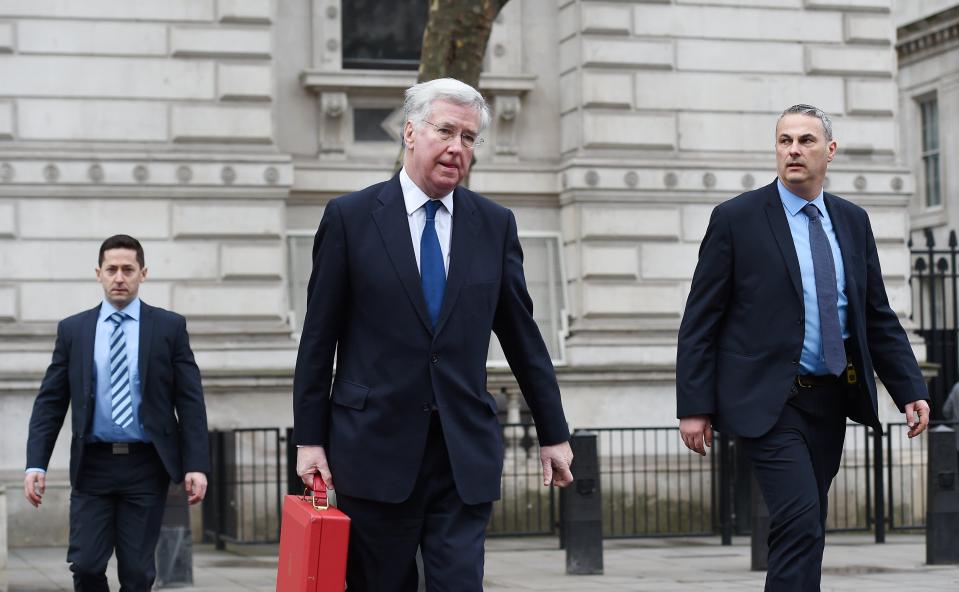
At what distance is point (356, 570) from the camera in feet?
17.9

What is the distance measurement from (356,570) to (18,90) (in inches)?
426

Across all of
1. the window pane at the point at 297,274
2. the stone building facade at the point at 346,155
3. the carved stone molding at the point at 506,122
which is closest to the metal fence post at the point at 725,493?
the stone building facade at the point at 346,155

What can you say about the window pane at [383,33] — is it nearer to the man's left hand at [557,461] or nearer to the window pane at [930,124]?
the man's left hand at [557,461]

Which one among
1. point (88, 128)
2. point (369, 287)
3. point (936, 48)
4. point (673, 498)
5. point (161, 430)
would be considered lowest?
point (673, 498)

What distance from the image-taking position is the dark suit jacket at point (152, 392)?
820cm

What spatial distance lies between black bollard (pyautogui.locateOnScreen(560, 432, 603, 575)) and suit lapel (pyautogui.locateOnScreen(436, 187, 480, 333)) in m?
6.79

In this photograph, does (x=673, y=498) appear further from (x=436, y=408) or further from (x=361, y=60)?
(x=436, y=408)

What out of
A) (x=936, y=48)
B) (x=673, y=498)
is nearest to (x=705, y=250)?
(x=673, y=498)

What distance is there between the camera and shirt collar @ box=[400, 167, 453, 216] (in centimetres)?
559

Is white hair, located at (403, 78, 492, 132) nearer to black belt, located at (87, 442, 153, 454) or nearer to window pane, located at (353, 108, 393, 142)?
black belt, located at (87, 442, 153, 454)

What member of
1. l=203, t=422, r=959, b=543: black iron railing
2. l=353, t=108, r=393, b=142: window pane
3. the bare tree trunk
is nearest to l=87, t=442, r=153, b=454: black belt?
the bare tree trunk

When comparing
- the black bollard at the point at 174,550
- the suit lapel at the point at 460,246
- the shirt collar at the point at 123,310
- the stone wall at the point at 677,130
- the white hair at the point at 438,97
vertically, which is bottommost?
the black bollard at the point at 174,550

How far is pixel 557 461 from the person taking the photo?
5.63 m

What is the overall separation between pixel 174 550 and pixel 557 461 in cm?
670
